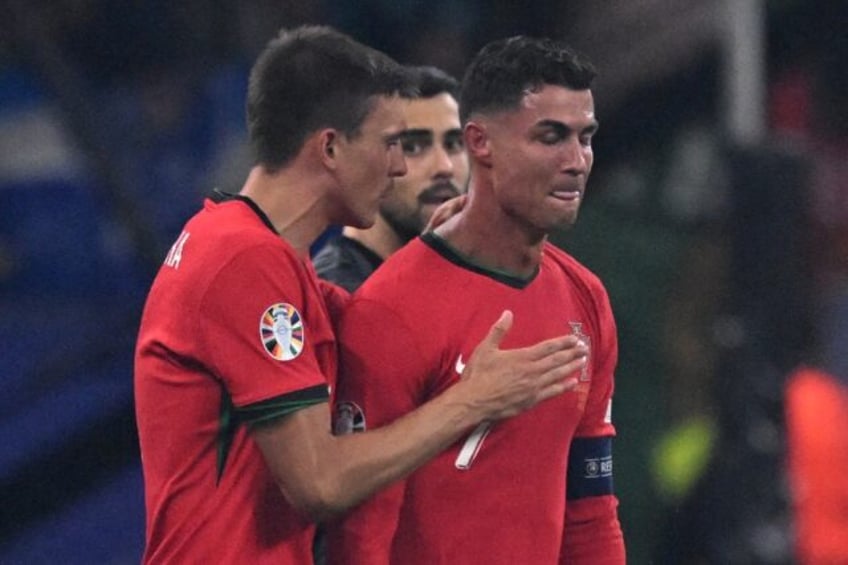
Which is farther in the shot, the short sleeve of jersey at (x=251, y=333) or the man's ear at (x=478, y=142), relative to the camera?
the man's ear at (x=478, y=142)

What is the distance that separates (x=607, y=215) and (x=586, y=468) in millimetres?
3760

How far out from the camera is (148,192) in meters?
7.57

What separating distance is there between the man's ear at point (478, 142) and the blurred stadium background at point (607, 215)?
3.06 m

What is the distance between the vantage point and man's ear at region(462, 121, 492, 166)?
3.40m

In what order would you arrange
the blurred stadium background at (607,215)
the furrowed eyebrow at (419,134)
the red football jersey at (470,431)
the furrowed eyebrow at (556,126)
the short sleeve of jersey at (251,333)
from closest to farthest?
1. the short sleeve of jersey at (251,333)
2. the red football jersey at (470,431)
3. the furrowed eyebrow at (556,126)
4. the furrowed eyebrow at (419,134)
5. the blurred stadium background at (607,215)

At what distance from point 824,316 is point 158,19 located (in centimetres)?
324

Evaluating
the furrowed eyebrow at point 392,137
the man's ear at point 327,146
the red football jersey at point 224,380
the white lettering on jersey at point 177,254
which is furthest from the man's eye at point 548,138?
the white lettering on jersey at point 177,254

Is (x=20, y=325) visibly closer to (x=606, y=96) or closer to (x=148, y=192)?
(x=148, y=192)

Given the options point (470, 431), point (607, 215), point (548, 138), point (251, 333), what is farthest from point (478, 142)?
point (607, 215)

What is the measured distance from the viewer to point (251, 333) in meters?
3.01

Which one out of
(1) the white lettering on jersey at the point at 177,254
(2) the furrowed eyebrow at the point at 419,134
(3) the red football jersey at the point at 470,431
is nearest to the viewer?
(1) the white lettering on jersey at the point at 177,254

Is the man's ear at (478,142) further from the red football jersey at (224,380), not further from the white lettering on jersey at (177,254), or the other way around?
the white lettering on jersey at (177,254)

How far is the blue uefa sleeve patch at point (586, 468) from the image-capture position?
3555 mm

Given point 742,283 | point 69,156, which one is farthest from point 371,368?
point 69,156
